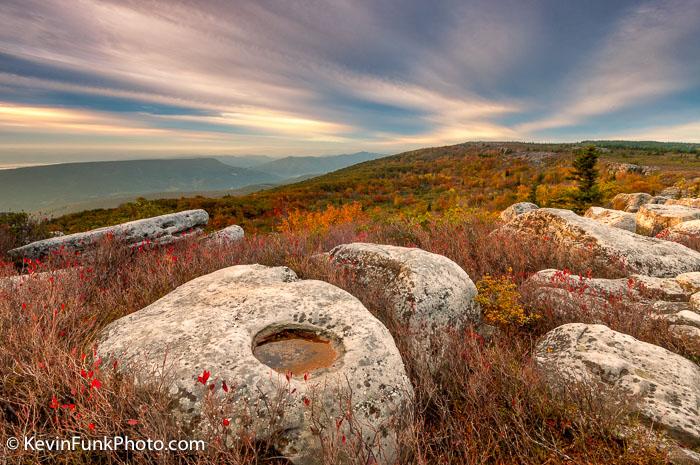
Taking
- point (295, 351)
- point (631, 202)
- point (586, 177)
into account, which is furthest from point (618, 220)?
point (295, 351)

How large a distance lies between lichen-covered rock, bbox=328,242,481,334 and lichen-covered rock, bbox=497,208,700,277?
133 inches

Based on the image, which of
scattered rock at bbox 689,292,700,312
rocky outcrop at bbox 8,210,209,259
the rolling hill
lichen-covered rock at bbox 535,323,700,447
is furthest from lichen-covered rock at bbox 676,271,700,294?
rocky outcrop at bbox 8,210,209,259

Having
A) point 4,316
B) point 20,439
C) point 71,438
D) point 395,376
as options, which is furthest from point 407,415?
point 4,316

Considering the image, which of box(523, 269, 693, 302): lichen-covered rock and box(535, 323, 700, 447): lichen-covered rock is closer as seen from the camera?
box(535, 323, 700, 447): lichen-covered rock

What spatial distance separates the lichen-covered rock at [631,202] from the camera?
16438 mm

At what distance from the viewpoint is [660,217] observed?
10477 mm

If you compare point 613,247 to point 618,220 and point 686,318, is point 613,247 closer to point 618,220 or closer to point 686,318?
point 686,318

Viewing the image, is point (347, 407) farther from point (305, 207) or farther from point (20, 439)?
point (305, 207)

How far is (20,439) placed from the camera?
1.82 m

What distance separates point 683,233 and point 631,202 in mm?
10240

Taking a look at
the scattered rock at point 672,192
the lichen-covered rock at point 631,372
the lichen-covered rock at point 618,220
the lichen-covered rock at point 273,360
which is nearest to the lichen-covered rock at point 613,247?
the lichen-covered rock at point 631,372

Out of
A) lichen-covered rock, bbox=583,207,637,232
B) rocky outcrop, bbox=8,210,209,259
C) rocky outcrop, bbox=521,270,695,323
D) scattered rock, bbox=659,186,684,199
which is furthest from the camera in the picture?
scattered rock, bbox=659,186,684,199

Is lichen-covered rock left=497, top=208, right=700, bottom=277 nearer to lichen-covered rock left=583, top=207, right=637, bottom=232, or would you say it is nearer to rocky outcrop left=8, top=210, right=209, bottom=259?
lichen-covered rock left=583, top=207, right=637, bottom=232

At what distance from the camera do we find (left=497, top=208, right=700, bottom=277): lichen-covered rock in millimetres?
5988
